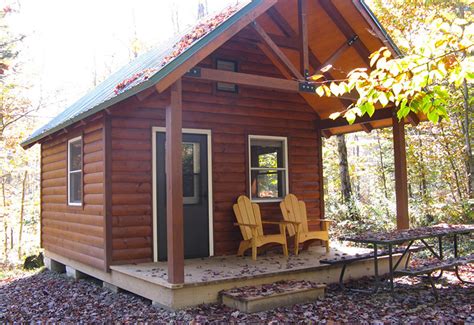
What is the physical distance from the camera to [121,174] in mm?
6578

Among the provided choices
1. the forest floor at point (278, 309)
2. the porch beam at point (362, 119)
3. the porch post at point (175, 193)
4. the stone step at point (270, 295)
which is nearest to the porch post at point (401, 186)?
the porch beam at point (362, 119)

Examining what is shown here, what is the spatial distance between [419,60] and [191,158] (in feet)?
14.7

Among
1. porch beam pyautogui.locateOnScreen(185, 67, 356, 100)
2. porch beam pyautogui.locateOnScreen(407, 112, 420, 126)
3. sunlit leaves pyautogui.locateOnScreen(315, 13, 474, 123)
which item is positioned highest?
porch beam pyautogui.locateOnScreen(185, 67, 356, 100)

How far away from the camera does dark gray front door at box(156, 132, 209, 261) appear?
22.8ft

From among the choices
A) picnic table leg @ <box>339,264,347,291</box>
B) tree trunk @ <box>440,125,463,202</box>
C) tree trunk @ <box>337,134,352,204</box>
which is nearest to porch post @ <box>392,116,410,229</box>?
picnic table leg @ <box>339,264,347,291</box>

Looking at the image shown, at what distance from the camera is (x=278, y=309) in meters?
4.98

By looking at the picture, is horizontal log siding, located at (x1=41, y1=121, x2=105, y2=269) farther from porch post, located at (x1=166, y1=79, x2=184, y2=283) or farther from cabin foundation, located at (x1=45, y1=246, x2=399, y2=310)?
porch post, located at (x1=166, y1=79, x2=184, y2=283)

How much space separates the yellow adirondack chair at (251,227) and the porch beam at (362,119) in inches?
91.0

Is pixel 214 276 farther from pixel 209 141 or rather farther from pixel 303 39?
pixel 303 39

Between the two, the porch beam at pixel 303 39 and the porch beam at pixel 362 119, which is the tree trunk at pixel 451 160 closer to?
the porch beam at pixel 362 119

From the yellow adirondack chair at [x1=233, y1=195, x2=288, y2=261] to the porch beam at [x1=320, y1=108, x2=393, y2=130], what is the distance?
7.58 feet

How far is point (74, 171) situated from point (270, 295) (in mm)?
4576

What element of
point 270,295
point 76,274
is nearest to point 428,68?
point 270,295

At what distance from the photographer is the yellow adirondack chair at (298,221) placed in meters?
7.30
